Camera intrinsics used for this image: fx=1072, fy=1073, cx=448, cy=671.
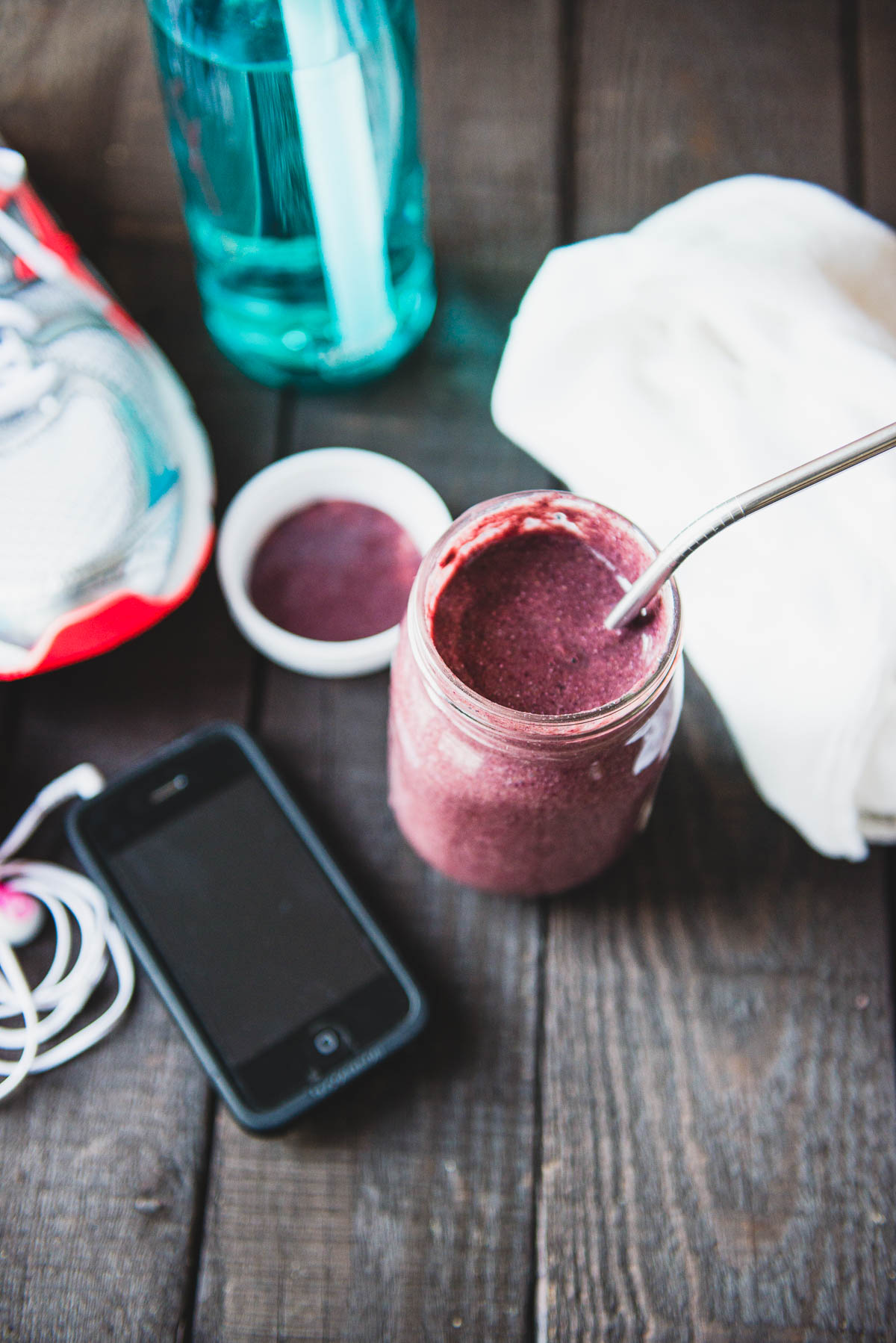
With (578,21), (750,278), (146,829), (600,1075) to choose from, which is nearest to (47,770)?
(146,829)

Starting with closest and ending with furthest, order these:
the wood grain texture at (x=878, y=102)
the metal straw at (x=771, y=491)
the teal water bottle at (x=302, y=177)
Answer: the metal straw at (x=771, y=491) < the teal water bottle at (x=302, y=177) < the wood grain texture at (x=878, y=102)

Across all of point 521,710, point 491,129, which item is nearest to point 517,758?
point 521,710

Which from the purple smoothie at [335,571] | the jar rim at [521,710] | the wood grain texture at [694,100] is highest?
the wood grain texture at [694,100]

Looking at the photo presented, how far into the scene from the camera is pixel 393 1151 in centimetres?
46

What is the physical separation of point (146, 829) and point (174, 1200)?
0.16m

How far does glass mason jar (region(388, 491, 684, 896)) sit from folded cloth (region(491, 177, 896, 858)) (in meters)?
0.08

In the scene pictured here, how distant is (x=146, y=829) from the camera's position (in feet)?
1.61

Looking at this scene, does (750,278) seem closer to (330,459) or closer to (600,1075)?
(330,459)

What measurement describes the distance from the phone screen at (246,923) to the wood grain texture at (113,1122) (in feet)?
0.09

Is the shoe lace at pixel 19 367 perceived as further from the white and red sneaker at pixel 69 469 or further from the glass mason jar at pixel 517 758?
the glass mason jar at pixel 517 758

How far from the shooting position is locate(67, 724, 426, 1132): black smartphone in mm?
458

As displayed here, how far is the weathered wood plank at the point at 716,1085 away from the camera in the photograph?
1.48 ft

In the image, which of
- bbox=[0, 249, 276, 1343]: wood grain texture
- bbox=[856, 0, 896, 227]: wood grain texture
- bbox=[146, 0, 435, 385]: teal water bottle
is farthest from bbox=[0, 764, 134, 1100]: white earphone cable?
bbox=[856, 0, 896, 227]: wood grain texture

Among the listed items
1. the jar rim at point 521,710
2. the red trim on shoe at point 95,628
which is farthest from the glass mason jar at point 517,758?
the red trim on shoe at point 95,628
